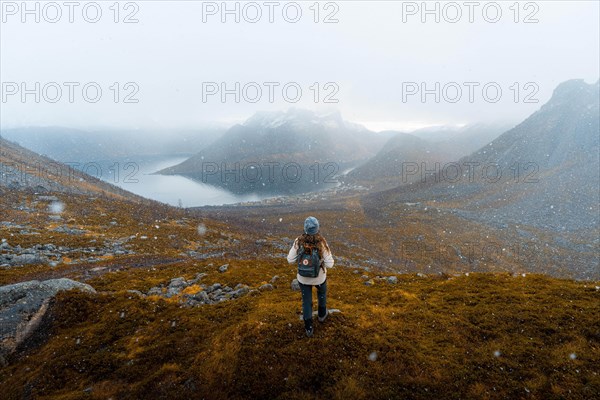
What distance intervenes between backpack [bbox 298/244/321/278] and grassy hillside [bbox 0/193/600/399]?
1.98 m

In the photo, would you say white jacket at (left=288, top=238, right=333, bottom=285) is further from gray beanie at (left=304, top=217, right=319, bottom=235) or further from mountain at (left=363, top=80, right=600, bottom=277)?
mountain at (left=363, top=80, right=600, bottom=277)

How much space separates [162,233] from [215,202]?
110 metres

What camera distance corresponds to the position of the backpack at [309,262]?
28.1 feet

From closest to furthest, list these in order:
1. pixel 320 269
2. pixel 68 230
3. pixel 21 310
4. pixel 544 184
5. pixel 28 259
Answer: pixel 320 269
pixel 21 310
pixel 28 259
pixel 68 230
pixel 544 184

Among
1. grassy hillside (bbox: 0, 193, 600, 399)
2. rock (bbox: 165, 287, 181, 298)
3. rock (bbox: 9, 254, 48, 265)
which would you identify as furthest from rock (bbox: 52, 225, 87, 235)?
rock (bbox: 165, 287, 181, 298)

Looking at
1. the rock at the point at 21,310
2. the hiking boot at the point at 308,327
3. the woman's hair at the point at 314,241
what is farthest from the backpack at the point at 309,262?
the rock at the point at 21,310

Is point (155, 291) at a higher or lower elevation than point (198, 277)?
lower

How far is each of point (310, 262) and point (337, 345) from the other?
2.53 metres

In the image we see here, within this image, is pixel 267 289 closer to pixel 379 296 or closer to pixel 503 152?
pixel 379 296

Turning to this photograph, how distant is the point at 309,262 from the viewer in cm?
862

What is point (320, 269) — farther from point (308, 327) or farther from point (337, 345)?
point (337, 345)

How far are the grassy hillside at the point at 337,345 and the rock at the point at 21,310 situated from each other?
0.38 m

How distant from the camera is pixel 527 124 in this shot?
125 metres

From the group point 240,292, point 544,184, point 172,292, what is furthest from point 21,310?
point 544,184
